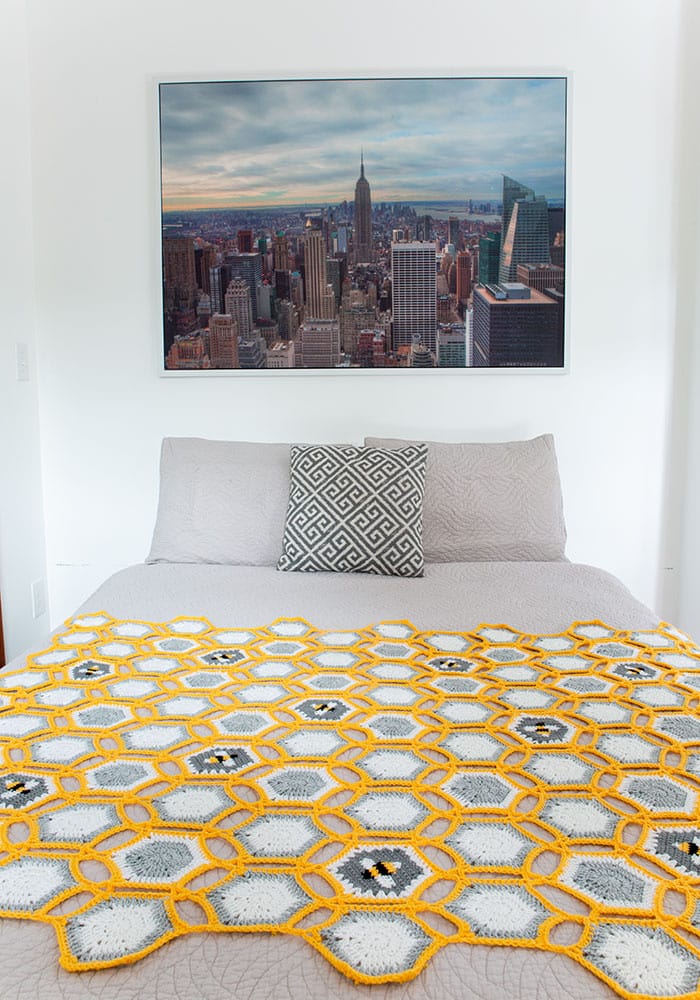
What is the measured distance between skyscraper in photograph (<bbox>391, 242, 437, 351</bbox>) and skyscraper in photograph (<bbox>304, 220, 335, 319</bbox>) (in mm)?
220

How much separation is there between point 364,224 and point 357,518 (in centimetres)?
111

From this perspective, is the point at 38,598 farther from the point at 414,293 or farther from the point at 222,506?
the point at 414,293

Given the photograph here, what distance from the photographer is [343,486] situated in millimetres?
2453

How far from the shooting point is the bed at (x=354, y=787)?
91 cm

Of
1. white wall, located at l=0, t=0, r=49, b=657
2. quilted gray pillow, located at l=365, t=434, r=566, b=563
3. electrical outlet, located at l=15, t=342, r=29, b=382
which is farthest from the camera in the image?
electrical outlet, located at l=15, t=342, r=29, b=382

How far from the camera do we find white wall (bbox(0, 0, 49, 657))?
282cm

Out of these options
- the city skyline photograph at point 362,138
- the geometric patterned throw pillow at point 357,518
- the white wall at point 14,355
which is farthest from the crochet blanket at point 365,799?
the city skyline photograph at point 362,138

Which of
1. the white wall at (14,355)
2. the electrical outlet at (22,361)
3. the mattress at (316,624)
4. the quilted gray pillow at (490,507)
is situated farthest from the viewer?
the electrical outlet at (22,361)

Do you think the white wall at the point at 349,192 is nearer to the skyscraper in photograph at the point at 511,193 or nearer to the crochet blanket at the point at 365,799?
the skyscraper in photograph at the point at 511,193

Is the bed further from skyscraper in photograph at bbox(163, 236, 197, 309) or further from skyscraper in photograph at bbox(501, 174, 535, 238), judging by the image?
skyscraper in photograph at bbox(501, 174, 535, 238)


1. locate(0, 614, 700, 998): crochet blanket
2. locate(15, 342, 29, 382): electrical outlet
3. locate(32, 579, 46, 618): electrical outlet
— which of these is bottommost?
locate(32, 579, 46, 618): electrical outlet

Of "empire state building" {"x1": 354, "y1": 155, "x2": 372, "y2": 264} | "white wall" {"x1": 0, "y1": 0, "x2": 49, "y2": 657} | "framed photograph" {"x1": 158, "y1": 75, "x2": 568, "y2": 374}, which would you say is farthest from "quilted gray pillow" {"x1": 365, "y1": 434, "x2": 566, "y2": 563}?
"white wall" {"x1": 0, "y1": 0, "x2": 49, "y2": 657}

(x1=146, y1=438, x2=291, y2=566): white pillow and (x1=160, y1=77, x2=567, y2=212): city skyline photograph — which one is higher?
(x1=160, y1=77, x2=567, y2=212): city skyline photograph

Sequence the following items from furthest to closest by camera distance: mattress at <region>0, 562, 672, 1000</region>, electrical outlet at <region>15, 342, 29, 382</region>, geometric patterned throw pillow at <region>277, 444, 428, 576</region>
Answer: electrical outlet at <region>15, 342, 29, 382</region> < geometric patterned throw pillow at <region>277, 444, 428, 576</region> < mattress at <region>0, 562, 672, 1000</region>
